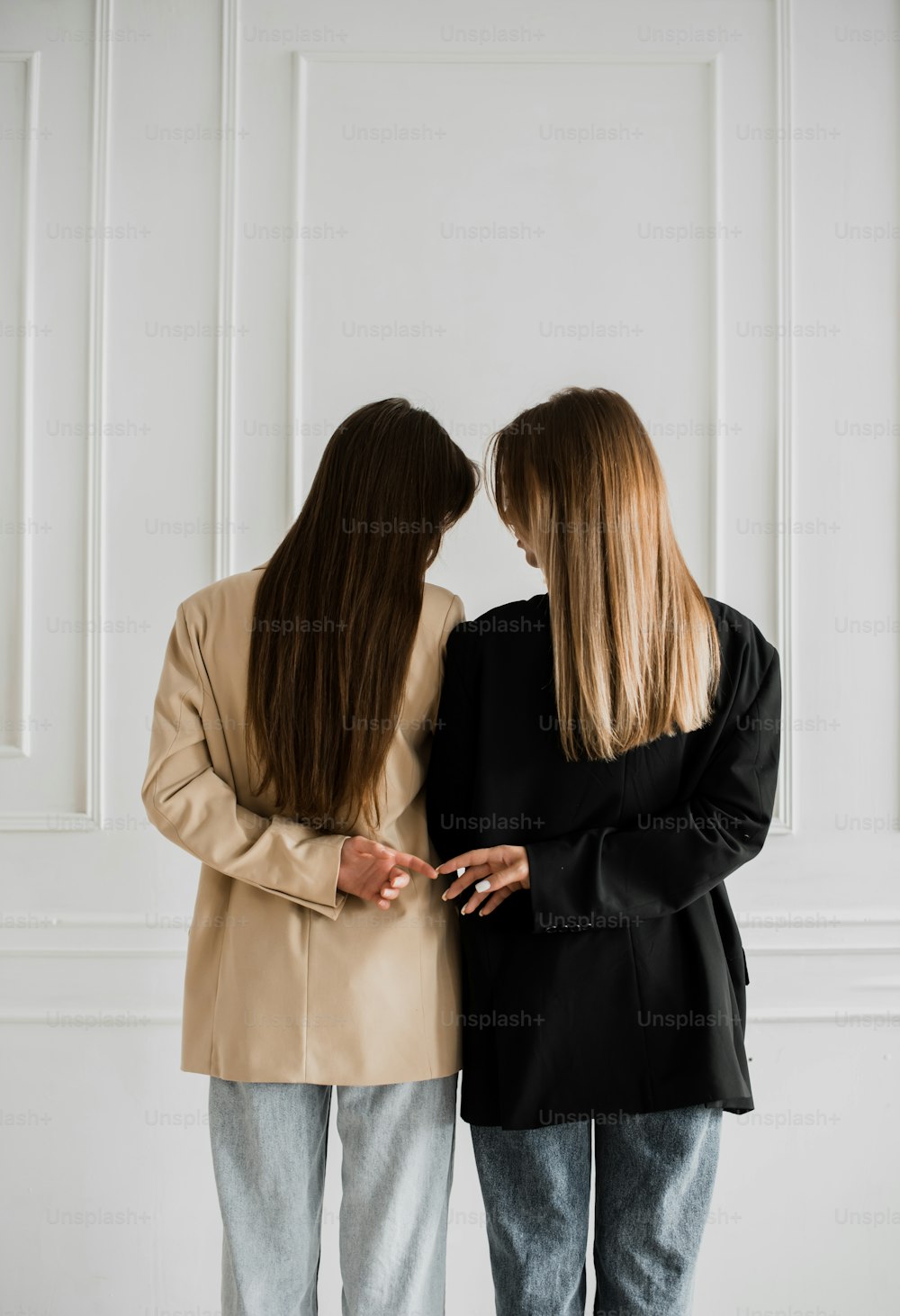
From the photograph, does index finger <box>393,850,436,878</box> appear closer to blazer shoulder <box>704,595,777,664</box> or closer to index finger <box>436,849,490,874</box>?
index finger <box>436,849,490,874</box>

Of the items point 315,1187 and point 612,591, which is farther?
point 315,1187

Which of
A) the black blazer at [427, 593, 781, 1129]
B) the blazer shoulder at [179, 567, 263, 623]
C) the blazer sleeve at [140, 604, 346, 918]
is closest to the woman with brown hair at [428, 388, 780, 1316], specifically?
the black blazer at [427, 593, 781, 1129]

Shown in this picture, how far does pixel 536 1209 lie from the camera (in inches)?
45.7

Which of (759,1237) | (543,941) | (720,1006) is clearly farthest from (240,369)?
(759,1237)

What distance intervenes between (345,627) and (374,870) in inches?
11.9

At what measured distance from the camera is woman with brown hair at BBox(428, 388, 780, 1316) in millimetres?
1100

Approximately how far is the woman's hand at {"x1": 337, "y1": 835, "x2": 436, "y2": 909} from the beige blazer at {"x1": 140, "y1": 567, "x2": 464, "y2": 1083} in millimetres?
24

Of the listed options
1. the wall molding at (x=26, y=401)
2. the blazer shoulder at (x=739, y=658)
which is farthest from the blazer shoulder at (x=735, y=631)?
the wall molding at (x=26, y=401)

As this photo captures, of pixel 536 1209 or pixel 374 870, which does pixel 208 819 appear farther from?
pixel 536 1209

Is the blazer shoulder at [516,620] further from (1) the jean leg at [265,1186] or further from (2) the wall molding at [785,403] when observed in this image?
(2) the wall molding at [785,403]

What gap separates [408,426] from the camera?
1225 mm

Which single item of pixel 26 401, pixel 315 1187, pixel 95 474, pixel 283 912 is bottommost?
pixel 315 1187

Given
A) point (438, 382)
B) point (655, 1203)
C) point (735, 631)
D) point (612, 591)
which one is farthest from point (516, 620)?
point (438, 382)

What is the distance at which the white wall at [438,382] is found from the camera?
183cm
